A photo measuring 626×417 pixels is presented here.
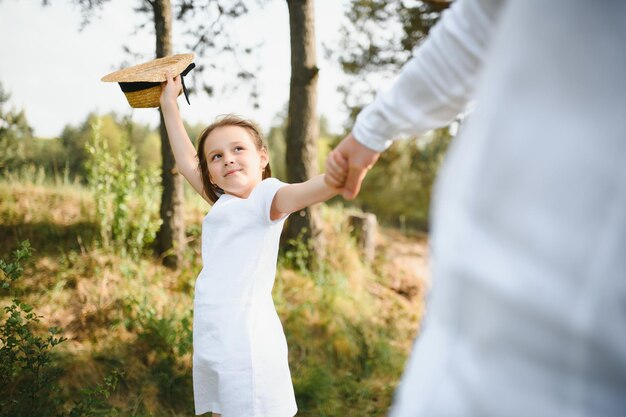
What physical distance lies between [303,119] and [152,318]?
2476 mm

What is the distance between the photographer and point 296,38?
14.9 ft

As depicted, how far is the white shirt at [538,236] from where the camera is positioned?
522mm

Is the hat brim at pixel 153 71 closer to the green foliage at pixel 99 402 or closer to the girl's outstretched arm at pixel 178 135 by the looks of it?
the girl's outstretched arm at pixel 178 135

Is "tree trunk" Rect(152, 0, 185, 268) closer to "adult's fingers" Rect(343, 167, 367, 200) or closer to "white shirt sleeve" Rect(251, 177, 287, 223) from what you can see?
"white shirt sleeve" Rect(251, 177, 287, 223)

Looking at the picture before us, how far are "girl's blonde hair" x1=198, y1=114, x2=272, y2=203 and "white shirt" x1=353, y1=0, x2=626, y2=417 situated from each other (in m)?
1.48

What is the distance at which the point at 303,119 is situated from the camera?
4727 millimetres

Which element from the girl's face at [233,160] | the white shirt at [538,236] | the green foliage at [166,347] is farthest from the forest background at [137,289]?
the white shirt at [538,236]

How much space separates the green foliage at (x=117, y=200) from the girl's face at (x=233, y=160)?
2181 mm

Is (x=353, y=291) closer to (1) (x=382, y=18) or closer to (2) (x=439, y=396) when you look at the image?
(1) (x=382, y=18)

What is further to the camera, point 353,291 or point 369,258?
point 369,258

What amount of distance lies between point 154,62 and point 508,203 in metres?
2.02

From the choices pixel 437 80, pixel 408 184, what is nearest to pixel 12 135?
pixel 437 80

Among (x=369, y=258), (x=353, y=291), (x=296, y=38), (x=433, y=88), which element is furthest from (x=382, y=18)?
(x=433, y=88)

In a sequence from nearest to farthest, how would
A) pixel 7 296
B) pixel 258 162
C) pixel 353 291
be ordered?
pixel 258 162 → pixel 7 296 → pixel 353 291
